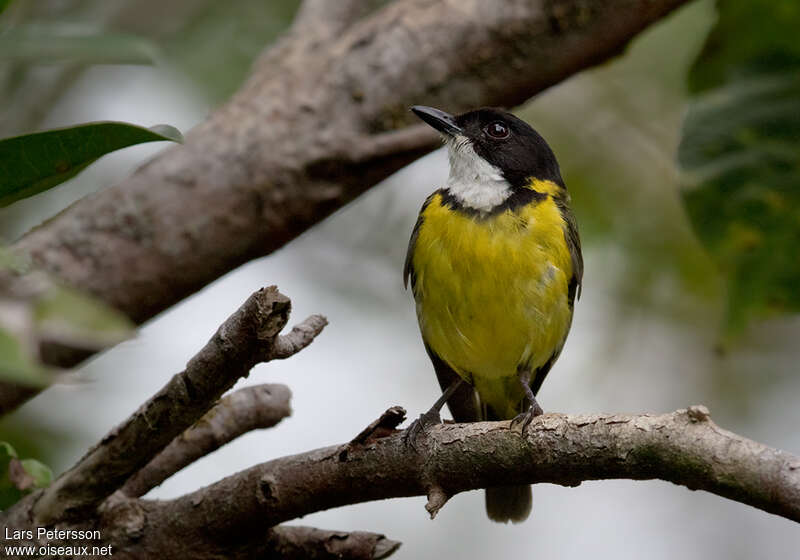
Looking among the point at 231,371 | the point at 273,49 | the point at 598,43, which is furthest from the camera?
the point at 273,49

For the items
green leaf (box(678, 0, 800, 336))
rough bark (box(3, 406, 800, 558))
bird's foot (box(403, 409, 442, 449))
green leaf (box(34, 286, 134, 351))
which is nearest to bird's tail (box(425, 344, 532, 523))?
green leaf (box(678, 0, 800, 336))

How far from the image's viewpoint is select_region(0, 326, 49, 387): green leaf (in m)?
1.27

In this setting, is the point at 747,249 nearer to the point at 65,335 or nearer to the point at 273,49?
the point at 273,49

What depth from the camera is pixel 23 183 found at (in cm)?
229

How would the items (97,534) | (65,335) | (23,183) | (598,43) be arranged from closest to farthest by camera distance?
(65,335), (23,183), (97,534), (598,43)

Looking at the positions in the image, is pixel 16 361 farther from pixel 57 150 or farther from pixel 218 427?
pixel 218 427

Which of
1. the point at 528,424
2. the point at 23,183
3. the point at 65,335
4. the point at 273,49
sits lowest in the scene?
the point at 65,335

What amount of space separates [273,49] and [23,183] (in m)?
2.18

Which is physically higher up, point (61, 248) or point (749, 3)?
point (749, 3)

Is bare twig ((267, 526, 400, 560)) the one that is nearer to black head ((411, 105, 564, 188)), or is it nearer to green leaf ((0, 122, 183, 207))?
green leaf ((0, 122, 183, 207))

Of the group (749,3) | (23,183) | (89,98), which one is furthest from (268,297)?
(89,98)

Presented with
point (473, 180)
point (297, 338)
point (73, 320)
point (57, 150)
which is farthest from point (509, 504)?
point (73, 320)

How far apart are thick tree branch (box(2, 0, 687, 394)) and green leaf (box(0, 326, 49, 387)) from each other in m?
2.37

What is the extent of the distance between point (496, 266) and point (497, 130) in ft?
2.81
